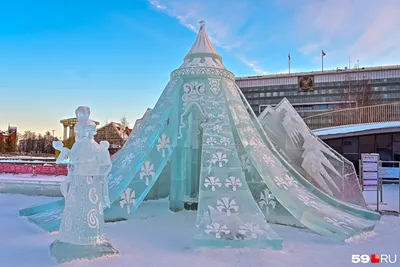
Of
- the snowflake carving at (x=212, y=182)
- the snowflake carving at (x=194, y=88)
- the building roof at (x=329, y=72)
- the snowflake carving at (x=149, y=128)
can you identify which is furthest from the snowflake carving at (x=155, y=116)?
the building roof at (x=329, y=72)

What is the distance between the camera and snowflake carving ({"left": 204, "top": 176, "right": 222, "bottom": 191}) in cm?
506

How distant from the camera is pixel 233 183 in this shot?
16.7ft

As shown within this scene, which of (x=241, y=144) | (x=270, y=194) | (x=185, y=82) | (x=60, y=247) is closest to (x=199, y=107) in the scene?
(x=185, y=82)

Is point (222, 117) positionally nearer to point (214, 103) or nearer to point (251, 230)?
point (214, 103)

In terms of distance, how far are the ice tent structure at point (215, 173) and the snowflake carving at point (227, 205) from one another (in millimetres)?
15

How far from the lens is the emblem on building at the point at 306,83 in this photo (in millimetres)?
47156

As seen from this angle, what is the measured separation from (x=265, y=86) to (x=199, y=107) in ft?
147

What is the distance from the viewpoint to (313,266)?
3.76 m

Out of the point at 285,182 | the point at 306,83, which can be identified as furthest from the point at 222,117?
the point at 306,83

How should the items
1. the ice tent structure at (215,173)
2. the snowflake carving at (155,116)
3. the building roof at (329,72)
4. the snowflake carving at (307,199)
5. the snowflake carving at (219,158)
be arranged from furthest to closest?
the building roof at (329,72), the snowflake carving at (155,116), the snowflake carving at (307,199), the snowflake carving at (219,158), the ice tent structure at (215,173)

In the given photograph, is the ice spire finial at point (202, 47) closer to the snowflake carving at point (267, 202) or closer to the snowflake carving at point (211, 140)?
the snowflake carving at point (211, 140)

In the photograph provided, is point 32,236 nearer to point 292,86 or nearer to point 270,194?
point 270,194

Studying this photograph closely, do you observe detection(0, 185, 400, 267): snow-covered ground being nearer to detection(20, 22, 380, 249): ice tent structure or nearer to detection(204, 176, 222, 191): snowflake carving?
detection(20, 22, 380, 249): ice tent structure

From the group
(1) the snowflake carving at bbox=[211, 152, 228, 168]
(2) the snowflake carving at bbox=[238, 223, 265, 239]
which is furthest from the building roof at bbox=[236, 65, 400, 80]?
(2) the snowflake carving at bbox=[238, 223, 265, 239]
